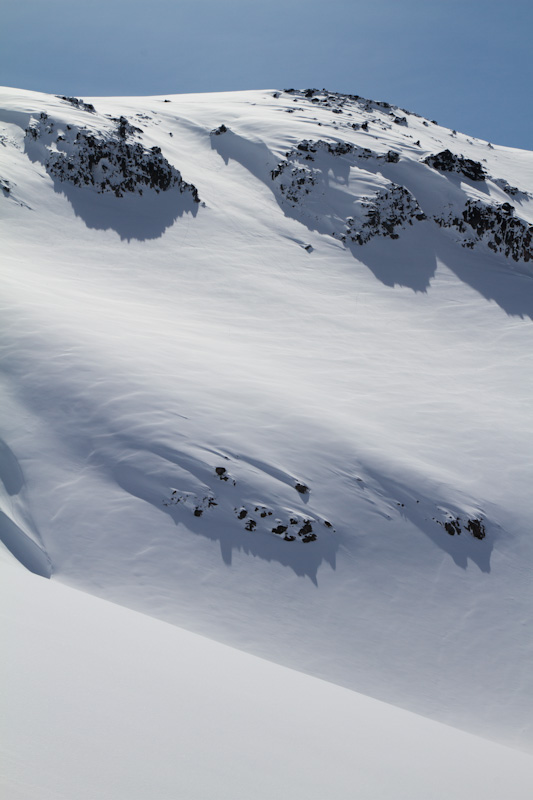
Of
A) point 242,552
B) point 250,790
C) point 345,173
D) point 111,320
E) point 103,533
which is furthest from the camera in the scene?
point 345,173

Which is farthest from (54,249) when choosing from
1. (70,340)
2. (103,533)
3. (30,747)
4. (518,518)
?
(30,747)

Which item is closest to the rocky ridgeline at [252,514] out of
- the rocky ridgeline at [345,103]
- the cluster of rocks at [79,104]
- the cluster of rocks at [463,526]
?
the cluster of rocks at [463,526]

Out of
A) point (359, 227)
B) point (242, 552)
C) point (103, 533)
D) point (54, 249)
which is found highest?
point (359, 227)

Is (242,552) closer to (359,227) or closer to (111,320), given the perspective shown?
(111,320)

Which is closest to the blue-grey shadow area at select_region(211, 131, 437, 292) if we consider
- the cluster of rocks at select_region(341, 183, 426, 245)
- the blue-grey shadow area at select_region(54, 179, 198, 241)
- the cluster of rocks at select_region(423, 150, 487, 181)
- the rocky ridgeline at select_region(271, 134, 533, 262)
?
the rocky ridgeline at select_region(271, 134, 533, 262)

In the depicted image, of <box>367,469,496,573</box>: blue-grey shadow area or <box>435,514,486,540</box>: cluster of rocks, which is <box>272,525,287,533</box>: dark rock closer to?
<box>367,469,496,573</box>: blue-grey shadow area

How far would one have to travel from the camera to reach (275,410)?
1274 centimetres

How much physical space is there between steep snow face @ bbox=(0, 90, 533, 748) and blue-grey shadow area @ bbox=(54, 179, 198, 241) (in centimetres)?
11

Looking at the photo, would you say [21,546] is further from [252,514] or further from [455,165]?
[455,165]

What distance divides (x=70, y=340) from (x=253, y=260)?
1357 cm

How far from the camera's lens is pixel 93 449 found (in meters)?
10.2

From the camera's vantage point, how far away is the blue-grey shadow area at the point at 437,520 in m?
11.4

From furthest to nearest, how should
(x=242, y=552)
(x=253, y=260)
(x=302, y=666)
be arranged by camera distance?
(x=253, y=260) < (x=242, y=552) < (x=302, y=666)

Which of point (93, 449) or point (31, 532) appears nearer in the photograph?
point (31, 532)
